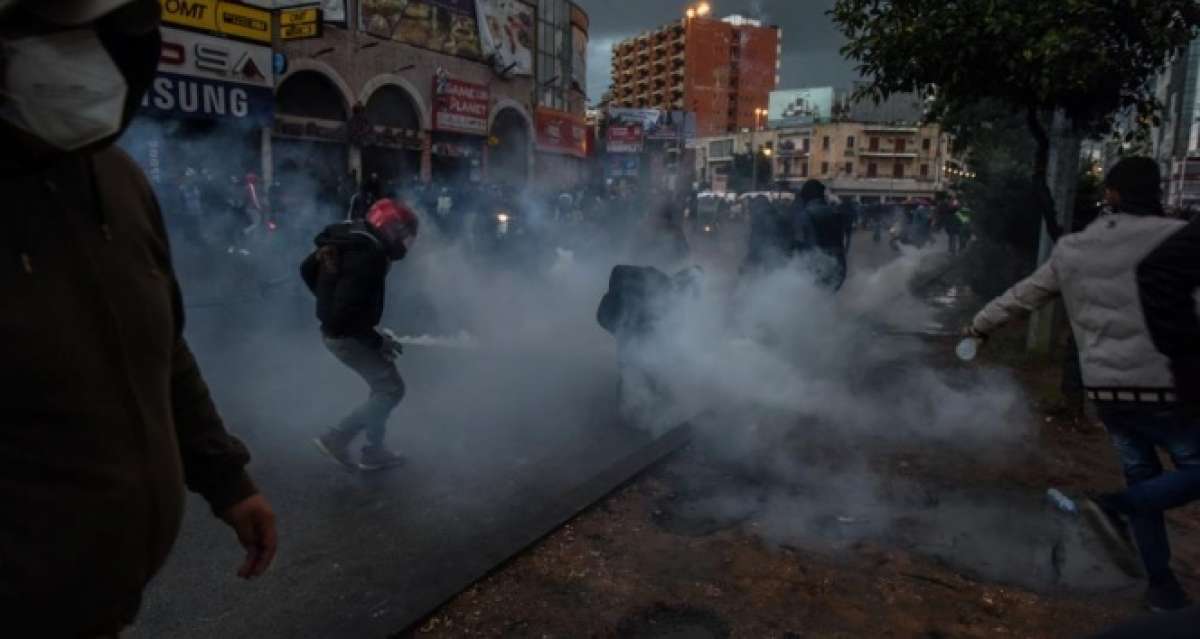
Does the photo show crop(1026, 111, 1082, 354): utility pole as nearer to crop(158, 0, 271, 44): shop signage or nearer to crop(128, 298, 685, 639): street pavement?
crop(128, 298, 685, 639): street pavement

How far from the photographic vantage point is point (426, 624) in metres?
3.03

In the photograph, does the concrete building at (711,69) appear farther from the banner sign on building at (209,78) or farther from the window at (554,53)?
the banner sign on building at (209,78)

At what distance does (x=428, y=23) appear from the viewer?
24.3 meters

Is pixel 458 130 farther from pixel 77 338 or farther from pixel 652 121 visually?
pixel 77 338

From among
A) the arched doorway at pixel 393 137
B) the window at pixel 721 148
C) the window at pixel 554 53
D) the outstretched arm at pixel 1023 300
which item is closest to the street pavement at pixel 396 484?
the outstretched arm at pixel 1023 300

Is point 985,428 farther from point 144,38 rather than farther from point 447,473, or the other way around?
point 144,38

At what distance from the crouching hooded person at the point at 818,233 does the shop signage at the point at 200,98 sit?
8.39m

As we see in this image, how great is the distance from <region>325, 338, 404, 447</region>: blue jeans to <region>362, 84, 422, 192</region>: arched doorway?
19.0 metres

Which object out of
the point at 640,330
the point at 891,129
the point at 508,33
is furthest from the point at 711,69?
the point at 640,330

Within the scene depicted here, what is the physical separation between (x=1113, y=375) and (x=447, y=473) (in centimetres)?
328

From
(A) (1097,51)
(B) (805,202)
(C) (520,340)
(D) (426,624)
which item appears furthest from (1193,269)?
(C) (520,340)

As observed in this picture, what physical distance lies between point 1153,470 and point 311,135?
20690mm

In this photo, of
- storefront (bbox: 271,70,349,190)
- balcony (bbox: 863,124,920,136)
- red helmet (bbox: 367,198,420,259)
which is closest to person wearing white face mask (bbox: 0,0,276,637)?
red helmet (bbox: 367,198,420,259)

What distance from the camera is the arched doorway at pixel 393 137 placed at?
76.1 ft
